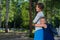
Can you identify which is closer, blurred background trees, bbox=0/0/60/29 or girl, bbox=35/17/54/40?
girl, bbox=35/17/54/40

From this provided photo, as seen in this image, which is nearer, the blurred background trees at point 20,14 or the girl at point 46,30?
the girl at point 46,30

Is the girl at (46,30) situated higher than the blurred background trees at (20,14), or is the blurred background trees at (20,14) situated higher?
the girl at (46,30)

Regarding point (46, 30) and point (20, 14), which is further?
point (20, 14)

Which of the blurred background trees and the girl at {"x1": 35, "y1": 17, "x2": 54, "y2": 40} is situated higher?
the girl at {"x1": 35, "y1": 17, "x2": 54, "y2": 40}

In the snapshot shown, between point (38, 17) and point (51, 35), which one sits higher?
point (38, 17)

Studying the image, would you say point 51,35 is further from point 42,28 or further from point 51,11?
point 51,11

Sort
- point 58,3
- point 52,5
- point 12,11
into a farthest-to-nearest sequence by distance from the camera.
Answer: point 12,11 < point 52,5 < point 58,3

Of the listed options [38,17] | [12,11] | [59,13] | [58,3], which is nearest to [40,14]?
[38,17]

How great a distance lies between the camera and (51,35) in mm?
5621

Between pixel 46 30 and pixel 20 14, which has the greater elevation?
pixel 46 30

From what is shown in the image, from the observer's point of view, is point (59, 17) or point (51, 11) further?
point (59, 17)

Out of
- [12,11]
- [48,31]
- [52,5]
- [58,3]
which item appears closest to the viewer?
[48,31]

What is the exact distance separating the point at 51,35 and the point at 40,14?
0.52 m

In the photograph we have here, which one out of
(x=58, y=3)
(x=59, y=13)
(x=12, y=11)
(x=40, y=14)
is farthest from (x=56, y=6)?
(x=40, y=14)
